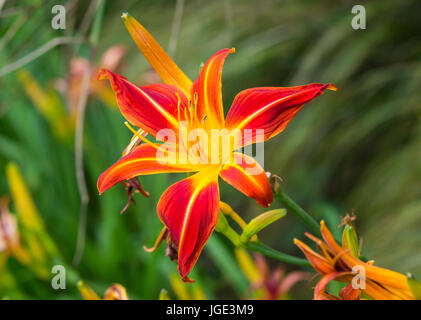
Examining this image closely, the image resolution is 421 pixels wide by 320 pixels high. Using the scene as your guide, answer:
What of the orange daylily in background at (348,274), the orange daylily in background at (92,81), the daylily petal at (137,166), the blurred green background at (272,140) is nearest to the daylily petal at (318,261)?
the orange daylily in background at (348,274)

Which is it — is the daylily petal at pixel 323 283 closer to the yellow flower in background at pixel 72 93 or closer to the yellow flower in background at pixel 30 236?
the yellow flower in background at pixel 30 236

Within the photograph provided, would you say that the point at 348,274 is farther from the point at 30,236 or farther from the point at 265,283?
the point at 30,236

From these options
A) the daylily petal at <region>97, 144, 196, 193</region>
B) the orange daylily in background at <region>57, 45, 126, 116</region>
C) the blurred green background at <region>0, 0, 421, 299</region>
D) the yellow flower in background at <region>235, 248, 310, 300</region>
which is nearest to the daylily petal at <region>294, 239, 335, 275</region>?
the daylily petal at <region>97, 144, 196, 193</region>

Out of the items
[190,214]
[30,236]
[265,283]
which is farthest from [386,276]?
[30,236]

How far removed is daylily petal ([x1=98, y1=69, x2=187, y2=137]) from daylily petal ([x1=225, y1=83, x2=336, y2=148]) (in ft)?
0.17


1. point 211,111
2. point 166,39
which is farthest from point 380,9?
point 211,111

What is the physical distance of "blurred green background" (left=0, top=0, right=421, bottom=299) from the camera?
112 cm

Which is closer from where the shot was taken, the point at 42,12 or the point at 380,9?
the point at 42,12

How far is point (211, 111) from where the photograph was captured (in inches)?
16.5

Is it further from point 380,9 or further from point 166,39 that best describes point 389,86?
point 166,39
